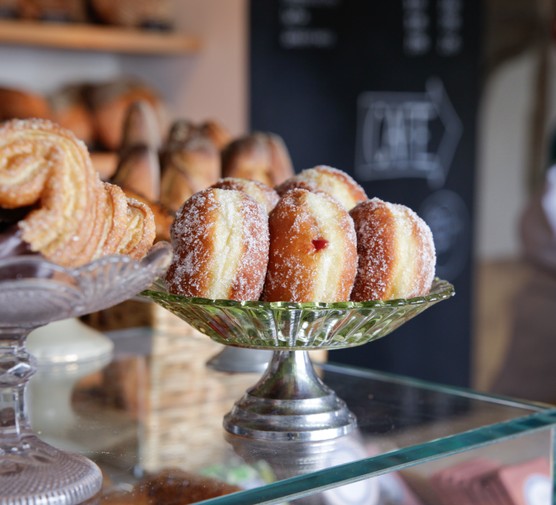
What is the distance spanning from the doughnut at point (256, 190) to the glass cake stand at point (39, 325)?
20 cm

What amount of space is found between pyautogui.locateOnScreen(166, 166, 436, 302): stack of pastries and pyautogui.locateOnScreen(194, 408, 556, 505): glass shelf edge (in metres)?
0.13

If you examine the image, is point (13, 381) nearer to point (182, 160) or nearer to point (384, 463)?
point (384, 463)

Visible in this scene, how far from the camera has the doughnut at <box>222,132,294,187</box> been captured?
1.28 metres

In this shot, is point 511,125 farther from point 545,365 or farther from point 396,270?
point 396,270

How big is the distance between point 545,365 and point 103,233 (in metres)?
2.65

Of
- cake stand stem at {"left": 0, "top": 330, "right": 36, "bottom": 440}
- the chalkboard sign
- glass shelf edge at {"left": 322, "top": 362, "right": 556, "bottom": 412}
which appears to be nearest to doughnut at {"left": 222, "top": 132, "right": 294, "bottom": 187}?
glass shelf edge at {"left": 322, "top": 362, "right": 556, "bottom": 412}

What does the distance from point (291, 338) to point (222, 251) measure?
9cm

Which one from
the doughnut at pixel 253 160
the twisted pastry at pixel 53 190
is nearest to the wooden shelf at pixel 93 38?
the doughnut at pixel 253 160

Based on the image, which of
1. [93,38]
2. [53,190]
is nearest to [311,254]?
[53,190]

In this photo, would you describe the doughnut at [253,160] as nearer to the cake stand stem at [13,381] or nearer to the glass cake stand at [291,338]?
the glass cake stand at [291,338]

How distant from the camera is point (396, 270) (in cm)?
78

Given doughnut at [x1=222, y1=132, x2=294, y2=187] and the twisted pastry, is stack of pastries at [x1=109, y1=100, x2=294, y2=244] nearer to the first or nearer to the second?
doughnut at [x1=222, y1=132, x2=294, y2=187]

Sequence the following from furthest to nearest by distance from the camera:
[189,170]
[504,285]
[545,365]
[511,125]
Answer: [511,125]
[504,285]
[545,365]
[189,170]

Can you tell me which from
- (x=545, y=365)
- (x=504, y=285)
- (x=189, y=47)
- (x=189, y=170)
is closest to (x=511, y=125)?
(x=504, y=285)
